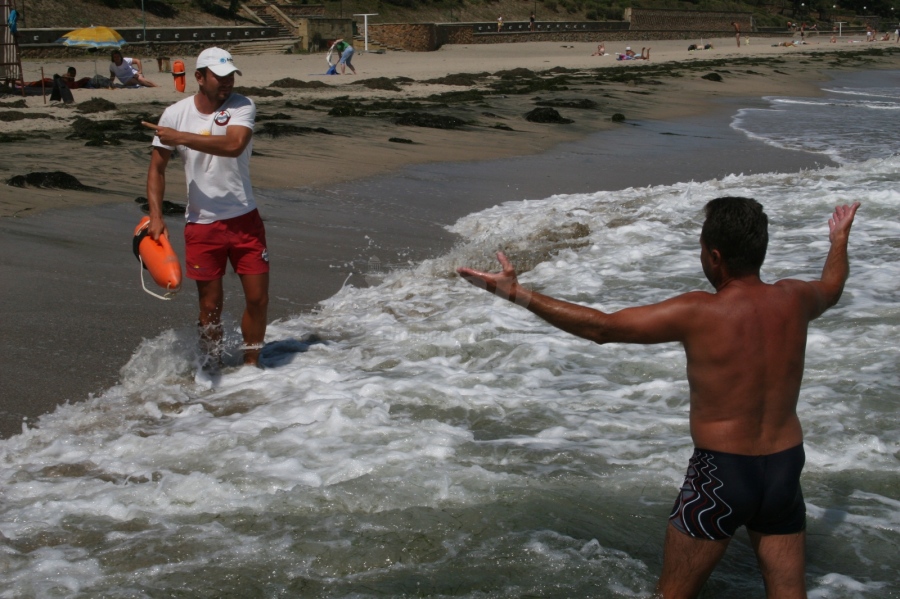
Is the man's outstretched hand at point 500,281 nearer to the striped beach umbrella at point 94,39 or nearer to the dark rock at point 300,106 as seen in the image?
the dark rock at point 300,106

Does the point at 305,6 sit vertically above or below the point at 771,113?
above

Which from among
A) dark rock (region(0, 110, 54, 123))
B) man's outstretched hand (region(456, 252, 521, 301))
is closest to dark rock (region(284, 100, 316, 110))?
dark rock (region(0, 110, 54, 123))

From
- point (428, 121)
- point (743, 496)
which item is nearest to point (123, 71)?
point (428, 121)

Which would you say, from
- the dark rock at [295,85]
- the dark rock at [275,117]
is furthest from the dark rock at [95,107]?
the dark rock at [295,85]

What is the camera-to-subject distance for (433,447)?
4.67m

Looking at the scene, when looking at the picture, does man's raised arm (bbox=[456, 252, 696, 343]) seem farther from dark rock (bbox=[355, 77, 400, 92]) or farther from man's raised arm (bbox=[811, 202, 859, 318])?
dark rock (bbox=[355, 77, 400, 92])

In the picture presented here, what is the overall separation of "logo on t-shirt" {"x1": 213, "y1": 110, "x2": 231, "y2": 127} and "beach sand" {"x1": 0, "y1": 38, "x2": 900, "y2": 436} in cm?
162

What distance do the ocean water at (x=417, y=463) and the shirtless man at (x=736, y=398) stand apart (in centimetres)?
57

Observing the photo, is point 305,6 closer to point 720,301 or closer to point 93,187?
point 93,187

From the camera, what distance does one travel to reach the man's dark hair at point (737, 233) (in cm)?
300

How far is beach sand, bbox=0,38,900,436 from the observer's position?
6.07 meters

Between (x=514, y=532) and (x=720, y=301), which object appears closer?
(x=720, y=301)

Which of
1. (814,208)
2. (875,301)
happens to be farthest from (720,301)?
(814,208)

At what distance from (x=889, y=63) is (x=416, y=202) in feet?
174
